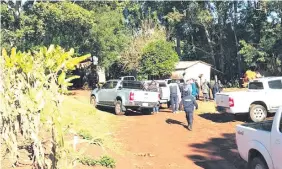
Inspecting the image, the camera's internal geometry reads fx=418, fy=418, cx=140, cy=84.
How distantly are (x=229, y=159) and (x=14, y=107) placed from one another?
319 inches

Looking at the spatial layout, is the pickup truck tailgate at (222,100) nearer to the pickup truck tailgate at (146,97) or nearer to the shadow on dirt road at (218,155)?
the shadow on dirt road at (218,155)

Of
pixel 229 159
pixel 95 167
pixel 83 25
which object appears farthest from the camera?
pixel 83 25

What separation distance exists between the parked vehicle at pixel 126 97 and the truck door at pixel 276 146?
12170 millimetres

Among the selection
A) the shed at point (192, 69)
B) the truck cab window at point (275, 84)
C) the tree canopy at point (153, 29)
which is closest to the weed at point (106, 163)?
the truck cab window at point (275, 84)

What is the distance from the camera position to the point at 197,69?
4469cm

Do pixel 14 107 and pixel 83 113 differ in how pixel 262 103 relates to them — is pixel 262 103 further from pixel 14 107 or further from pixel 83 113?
pixel 14 107

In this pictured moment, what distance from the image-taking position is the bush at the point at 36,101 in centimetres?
→ 382

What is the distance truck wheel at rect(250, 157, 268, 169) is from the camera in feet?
24.9

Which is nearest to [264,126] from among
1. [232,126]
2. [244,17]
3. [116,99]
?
[232,126]

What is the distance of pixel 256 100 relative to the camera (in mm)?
16531

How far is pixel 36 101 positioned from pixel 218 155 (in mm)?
8596

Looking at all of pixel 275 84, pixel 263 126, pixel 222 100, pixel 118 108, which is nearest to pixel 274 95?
pixel 275 84

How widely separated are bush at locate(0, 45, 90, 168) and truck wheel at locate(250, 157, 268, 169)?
467 cm

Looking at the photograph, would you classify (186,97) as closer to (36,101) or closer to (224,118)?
(224,118)
